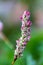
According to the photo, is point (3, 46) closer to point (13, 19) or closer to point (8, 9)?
point (13, 19)

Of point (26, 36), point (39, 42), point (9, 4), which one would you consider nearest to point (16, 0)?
point (9, 4)

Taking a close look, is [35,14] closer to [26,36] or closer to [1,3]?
[1,3]

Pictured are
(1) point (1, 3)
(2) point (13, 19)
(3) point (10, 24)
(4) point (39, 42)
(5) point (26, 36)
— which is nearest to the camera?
(5) point (26, 36)

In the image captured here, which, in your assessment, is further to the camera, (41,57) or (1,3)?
(1,3)

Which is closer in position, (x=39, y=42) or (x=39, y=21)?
(x=39, y=42)

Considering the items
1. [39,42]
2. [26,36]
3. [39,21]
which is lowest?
[39,21]

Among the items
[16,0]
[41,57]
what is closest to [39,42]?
[41,57]

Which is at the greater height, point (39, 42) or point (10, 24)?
point (39, 42)

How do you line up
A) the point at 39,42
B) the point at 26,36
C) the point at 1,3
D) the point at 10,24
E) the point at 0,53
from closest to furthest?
1. the point at 26,36
2. the point at 0,53
3. the point at 39,42
4. the point at 10,24
5. the point at 1,3

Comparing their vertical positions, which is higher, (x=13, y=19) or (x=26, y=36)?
(x=26, y=36)
